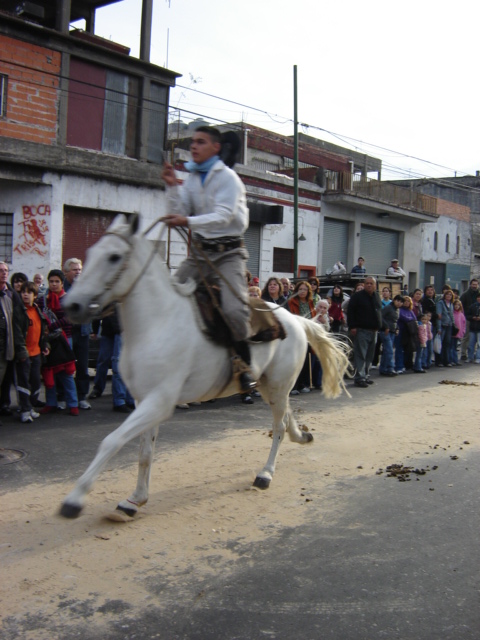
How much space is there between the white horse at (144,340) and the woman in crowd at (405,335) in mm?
9561

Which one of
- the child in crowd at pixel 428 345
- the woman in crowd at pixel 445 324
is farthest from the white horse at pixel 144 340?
the woman in crowd at pixel 445 324

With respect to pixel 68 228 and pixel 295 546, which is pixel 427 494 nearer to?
pixel 295 546

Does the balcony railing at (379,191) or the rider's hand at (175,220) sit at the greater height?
the balcony railing at (379,191)

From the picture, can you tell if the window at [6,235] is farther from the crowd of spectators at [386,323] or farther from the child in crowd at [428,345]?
the child in crowd at [428,345]

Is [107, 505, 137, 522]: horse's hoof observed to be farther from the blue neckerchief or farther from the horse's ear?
the blue neckerchief

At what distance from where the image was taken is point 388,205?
1190 inches

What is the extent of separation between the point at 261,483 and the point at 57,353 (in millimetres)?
3936

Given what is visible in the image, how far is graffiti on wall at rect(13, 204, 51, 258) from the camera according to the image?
15625 mm

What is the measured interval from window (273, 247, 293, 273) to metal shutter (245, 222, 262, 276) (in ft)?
3.71

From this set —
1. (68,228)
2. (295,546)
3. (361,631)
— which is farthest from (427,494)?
(68,228)

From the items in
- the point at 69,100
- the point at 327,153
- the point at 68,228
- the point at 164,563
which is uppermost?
the point at 327,153

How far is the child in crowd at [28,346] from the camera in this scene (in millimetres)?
7625

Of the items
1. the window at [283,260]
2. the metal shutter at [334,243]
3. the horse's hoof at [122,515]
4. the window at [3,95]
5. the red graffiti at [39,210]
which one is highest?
the window at [3,95]

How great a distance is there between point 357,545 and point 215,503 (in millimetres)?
1276
